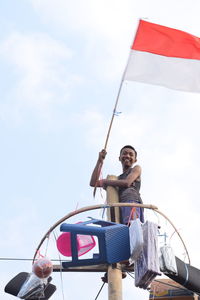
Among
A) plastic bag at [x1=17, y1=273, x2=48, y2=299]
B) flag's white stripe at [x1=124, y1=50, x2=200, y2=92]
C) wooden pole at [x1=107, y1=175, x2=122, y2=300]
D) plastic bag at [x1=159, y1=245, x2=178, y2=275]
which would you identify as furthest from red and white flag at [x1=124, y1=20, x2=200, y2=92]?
plastic bag at [x1=17, y1=273, x2=48, y2=299]

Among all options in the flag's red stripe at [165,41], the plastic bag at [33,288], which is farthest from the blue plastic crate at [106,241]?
the flag's red stripe at [165,41]

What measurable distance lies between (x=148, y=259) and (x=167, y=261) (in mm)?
907

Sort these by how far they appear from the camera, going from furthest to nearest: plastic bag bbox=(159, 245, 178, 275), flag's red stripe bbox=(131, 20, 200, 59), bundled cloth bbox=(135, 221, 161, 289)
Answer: flag's red stripe bbox=(131, 20, 200, 59), plastic bag bbox=(159, 245, 178, 275), bundled cloth bbox=(135, 221, 161, 289)

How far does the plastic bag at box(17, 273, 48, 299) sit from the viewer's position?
6.90 m

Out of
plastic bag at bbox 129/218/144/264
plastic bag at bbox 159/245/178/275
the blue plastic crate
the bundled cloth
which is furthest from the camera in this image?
plastic bag at bbox 159/245/178/275

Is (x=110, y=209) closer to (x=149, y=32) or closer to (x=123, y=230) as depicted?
(x=123, y=230)

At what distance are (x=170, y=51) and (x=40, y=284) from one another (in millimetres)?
5188

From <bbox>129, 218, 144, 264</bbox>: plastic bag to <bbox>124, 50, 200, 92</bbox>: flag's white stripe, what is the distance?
11.2ft

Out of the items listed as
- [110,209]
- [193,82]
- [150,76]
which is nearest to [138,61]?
[150,76]

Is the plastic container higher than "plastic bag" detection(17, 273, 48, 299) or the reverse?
higher

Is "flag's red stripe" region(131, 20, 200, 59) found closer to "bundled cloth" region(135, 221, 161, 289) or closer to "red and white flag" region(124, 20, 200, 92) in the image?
"red and white flag" region(124, 20, 200, 92)

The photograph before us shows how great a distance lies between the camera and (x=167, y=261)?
718 cm

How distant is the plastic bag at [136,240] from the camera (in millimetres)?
6461

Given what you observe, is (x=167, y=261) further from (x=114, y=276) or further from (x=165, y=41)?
(x=165, y=41)
